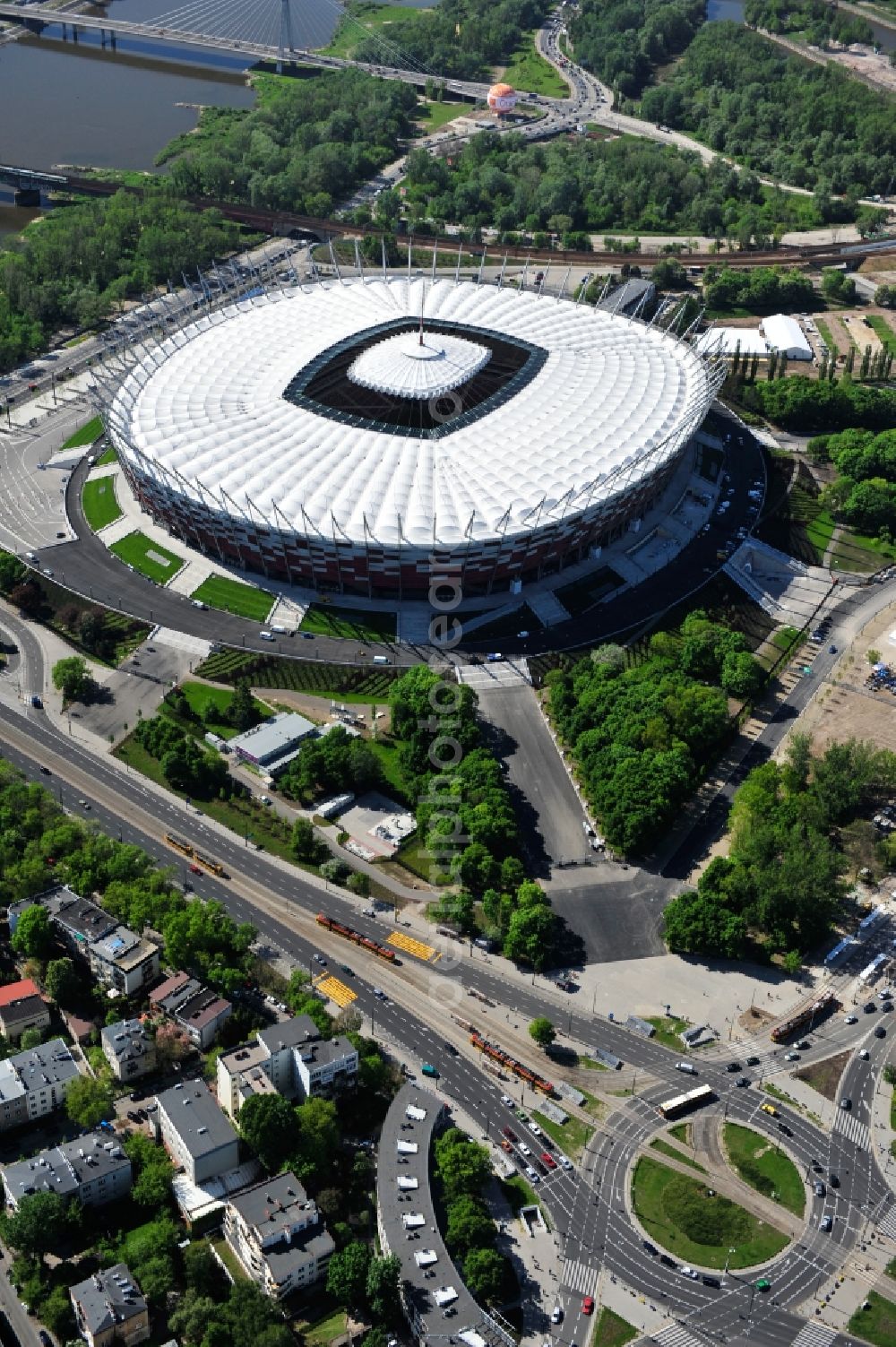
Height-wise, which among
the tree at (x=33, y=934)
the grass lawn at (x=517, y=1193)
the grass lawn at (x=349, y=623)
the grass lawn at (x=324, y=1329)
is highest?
the grass lawn at (x=349, y=623)

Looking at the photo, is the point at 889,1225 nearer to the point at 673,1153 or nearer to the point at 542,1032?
the point at 673,1153

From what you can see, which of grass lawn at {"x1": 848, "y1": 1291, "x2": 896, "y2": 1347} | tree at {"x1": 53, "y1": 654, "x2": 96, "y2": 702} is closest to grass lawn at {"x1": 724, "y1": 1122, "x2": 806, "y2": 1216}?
grass lawn at {"x1": 848, "y1": 1291, "x2": 896, "y2": 1347}

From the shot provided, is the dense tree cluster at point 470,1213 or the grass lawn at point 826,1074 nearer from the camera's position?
the dense tree cluster at point 470,1213

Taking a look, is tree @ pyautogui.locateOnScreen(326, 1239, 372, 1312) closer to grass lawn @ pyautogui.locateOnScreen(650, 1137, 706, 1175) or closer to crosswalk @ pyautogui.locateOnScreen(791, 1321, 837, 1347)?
grass lawn @ pyautogui.locateOnScreen(650, 1137, 706, 1175)

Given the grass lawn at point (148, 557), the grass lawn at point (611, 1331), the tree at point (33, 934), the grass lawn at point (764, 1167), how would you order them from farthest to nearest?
1. the grass lawn at point (148, 557)
2. the tree at point (33, 934)
3. the grass lawn at point (764, 1167)
4. the grass lawn at point (611, 1331)

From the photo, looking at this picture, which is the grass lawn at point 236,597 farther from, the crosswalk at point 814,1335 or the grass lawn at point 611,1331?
the crosswalk at point 814,1335

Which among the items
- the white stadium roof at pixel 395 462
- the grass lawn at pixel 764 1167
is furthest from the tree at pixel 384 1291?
the white stadium roof at pixel 395 462

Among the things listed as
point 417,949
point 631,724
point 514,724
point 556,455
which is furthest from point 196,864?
point 556,455

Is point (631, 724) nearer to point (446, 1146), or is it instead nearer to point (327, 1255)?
point (446, 1146)
